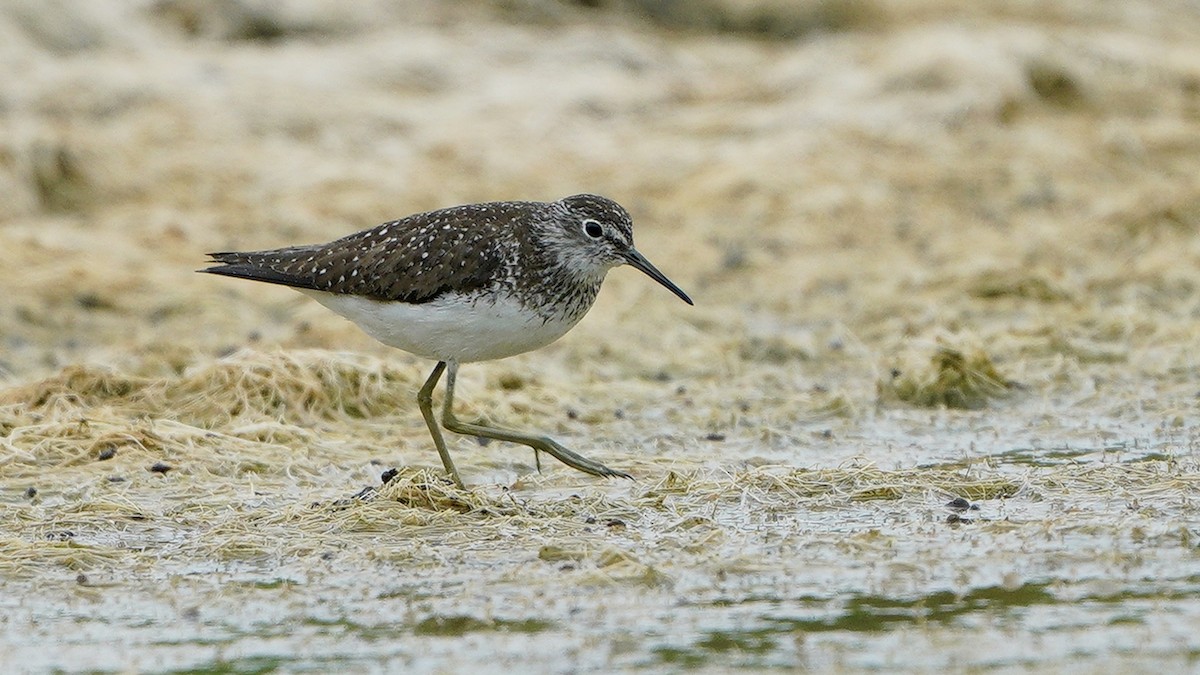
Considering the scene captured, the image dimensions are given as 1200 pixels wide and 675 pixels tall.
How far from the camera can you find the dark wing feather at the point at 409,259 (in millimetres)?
8641

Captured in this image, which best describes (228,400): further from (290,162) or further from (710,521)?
(290,162)

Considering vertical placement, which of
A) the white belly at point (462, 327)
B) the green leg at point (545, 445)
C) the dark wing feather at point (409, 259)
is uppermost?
the dark wing feather at point (409, 259)

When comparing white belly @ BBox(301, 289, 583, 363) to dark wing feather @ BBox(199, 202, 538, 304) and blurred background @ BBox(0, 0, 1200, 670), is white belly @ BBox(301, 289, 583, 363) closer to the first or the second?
dark wing feather @ BBox(199, 202, 538, 304)

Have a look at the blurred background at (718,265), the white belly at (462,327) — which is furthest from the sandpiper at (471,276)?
the blurred background at (718,265)

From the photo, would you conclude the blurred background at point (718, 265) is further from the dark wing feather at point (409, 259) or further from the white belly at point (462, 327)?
the dark wing feather at point (409, 259)

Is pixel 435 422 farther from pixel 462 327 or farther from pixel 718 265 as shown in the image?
pixel 718 265

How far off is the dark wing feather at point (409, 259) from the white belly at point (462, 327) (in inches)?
2.8

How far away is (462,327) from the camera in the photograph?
28.0 ft

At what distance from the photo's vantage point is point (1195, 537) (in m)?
7.54

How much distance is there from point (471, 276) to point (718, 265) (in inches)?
276

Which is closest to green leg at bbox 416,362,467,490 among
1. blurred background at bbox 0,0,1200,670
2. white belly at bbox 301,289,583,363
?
white belly at bbox 301,289,583,363

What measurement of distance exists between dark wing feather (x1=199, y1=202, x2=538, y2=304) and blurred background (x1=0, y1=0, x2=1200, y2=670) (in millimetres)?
1147

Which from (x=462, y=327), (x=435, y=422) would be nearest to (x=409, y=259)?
(x=462, y=327)

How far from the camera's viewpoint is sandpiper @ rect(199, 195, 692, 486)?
8562 mm
